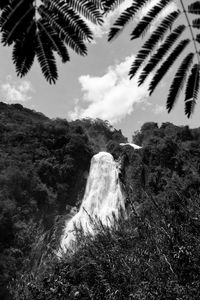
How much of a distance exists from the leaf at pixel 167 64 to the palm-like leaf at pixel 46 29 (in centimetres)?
48

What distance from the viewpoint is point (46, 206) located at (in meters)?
37.2

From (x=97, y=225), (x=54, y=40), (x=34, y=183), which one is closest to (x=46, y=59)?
(x=54, y=40)

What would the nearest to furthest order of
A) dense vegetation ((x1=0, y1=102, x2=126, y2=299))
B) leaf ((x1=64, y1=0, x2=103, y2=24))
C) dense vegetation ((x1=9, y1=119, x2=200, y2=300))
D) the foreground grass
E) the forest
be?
leaf ((x1=64, y1=0, x2=103, y2=24)), the foreground grass, dense vegetation ((x1=9, y1=119, x2=200, y2=300)), the forest, dense vegetation ((x1=0, y1=102, x2=126, y2=299))

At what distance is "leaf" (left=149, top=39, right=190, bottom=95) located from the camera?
80.8 inches

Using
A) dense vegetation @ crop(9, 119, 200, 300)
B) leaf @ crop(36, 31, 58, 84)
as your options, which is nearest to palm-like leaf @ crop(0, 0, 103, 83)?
leaf @ crop(36, 31, 58, 84)

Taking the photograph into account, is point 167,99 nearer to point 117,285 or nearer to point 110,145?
point 117,285

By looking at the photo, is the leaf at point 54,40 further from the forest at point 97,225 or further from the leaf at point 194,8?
the forest at point 97,225

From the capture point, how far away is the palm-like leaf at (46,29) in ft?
5.98

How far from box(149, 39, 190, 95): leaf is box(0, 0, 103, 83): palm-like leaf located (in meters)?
0.48

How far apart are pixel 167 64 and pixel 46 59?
0.69 m

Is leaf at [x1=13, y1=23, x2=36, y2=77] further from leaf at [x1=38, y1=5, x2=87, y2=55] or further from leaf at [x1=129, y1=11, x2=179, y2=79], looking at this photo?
leaf at [x1=129, y1=11, x2=179, y2=79]

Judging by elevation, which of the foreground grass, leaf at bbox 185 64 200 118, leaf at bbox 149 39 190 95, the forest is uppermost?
the forest

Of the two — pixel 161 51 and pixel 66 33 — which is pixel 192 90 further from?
pixel 66 33

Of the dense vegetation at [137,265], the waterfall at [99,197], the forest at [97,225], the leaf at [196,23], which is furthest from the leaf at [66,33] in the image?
the waterfall at [99,197]
